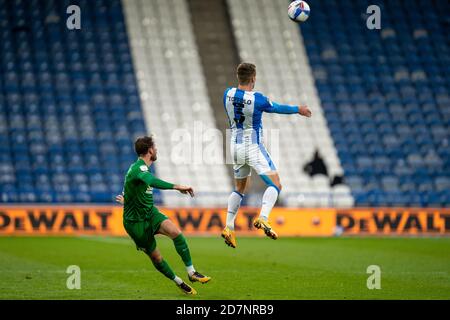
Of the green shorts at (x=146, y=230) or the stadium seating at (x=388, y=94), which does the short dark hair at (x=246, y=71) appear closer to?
the green shorts at (x=146, y=230)

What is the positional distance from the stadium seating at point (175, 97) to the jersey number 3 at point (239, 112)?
1336 cm

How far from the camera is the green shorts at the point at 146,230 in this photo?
9930 mm

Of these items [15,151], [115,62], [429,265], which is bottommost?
[429,265]

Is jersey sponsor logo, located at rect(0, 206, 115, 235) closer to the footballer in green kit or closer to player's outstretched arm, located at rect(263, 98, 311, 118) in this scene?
the footballer in green kit

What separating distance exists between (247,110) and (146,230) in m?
1.88

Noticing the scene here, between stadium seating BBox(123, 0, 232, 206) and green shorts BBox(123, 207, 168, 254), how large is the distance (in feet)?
44.7

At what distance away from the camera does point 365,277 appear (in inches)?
474

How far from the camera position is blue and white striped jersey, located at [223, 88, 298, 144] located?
10.3 metres

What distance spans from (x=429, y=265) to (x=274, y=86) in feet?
47.9

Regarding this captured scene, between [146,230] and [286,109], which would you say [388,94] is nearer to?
[286,109]

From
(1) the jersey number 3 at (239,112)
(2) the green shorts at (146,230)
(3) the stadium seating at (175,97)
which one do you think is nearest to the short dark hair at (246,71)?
(1) the jersey number 3 at (239,112)

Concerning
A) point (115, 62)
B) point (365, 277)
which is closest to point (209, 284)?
point (365, 277)

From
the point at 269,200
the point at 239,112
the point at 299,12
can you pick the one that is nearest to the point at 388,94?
the point at 299,12
